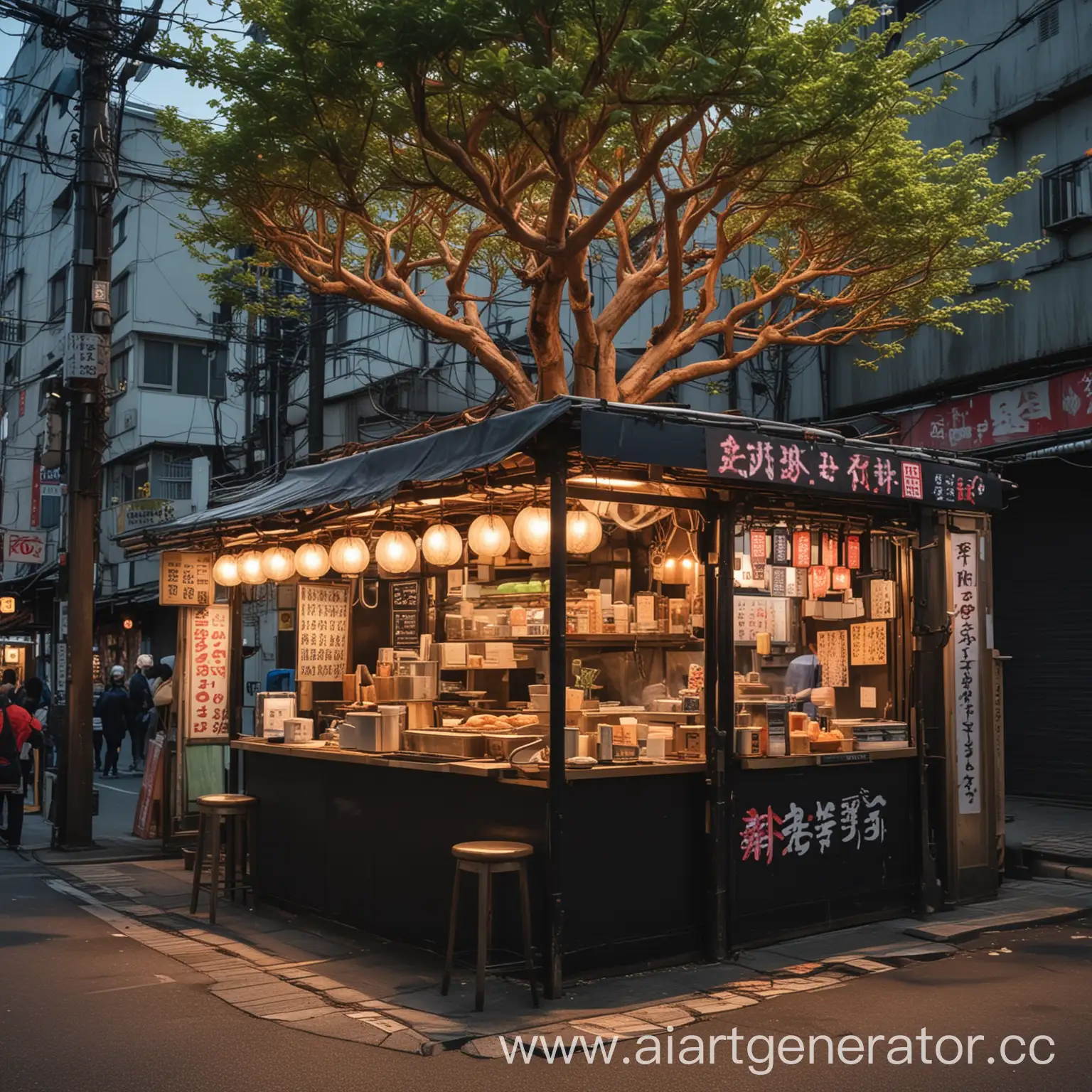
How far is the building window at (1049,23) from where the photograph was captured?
17.6 metres

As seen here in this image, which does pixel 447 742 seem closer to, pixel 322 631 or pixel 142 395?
pixel 322 631

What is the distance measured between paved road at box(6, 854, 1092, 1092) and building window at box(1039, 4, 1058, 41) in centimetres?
1362

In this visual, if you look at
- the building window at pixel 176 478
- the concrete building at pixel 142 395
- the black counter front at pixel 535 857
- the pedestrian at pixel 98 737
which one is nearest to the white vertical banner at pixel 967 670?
the black counter front at pixel 535 857

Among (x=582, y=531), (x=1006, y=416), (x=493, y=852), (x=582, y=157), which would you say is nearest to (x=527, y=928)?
(x=493, y=852)

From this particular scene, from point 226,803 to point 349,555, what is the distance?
8.53 feet

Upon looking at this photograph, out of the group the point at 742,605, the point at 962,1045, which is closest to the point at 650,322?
the point at 742,605

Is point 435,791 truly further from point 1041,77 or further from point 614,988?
point 1041,77

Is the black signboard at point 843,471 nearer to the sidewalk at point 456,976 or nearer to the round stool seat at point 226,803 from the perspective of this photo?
the sidewalk at point 456,976

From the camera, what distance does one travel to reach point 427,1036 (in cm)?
740

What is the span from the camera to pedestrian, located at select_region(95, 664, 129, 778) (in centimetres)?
2516

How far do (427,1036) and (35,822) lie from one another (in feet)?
42.6

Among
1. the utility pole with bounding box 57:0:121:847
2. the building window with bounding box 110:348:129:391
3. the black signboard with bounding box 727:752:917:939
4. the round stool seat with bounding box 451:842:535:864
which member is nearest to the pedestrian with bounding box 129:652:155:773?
the building window with bounding box 110:348:129:391

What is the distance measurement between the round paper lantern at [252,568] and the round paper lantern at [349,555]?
58.5 inches

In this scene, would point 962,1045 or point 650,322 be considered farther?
point 650,322
